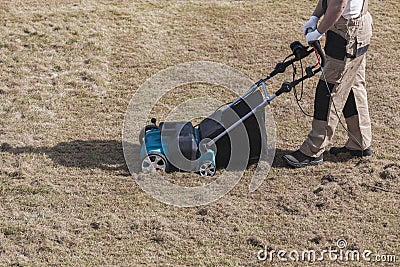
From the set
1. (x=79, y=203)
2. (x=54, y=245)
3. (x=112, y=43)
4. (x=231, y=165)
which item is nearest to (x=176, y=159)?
(x=231, y=165)

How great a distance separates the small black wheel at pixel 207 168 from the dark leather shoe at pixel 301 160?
75cm

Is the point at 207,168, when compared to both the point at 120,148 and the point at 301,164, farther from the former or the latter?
the point at 120,148

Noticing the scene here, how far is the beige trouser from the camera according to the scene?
20.6 feet

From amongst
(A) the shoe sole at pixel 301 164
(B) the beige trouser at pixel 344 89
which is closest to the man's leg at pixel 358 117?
(B) the beige trouser at pixel 344 89

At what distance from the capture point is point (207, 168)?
6.48 m

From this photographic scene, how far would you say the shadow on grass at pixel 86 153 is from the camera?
22.1 ft

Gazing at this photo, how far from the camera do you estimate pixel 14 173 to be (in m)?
6.52

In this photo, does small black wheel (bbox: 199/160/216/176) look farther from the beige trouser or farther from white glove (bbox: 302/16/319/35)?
white glove (bbox: 302/16/319/35)

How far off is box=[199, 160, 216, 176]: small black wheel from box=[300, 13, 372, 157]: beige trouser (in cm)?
89

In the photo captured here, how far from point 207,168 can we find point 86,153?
1256 millimetres

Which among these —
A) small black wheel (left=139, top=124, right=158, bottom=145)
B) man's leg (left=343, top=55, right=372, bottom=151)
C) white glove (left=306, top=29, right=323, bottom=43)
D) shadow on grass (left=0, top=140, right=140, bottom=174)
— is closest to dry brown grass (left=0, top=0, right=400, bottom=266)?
shadow on grass (left=0, top=140, right=140, bottom=174)

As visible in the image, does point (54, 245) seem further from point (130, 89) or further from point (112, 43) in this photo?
point (112, 43)

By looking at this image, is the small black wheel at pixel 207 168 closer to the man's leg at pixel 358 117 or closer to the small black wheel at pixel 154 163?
the small black wheel at pixel 154 163

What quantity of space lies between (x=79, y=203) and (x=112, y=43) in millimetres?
3618
